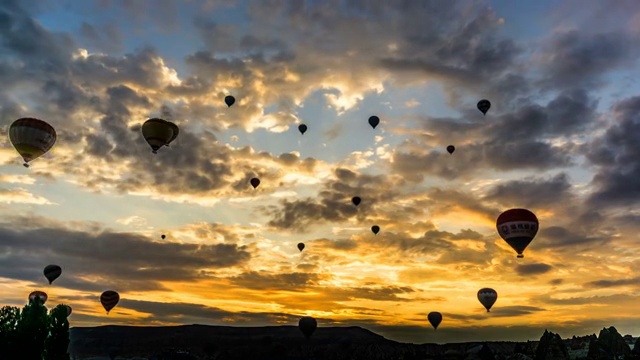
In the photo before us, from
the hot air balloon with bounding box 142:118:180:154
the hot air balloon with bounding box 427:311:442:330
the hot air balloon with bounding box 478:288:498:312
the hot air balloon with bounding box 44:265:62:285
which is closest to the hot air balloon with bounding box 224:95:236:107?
the hot air balloon with bounding box 142:118:180:154

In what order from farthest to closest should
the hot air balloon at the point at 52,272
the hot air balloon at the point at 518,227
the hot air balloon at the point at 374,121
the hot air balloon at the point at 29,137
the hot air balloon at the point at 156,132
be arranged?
the hot air balloon at the point at 52,272
the hot air balloon at the point at 374,121
the hot air balloon at the point at 156,132
the hot air balloon at the point at 518,227
the hot air balloon at the point at 29,137

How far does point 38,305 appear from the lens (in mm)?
55781

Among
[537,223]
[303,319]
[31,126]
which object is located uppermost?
[31,126]

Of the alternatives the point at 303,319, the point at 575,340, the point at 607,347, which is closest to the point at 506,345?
the point at 575,340

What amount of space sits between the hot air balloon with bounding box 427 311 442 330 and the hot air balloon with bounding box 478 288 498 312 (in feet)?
46.1

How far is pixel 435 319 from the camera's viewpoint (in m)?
95.9

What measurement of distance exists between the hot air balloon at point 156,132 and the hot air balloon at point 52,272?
36117 mm

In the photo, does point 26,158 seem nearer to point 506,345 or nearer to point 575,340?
point 506,345

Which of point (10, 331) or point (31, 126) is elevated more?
point (31, 126)

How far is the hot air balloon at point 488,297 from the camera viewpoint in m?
82.9

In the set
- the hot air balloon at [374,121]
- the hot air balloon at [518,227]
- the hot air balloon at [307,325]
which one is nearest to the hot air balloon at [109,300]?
the hot air balloon at [307,325]

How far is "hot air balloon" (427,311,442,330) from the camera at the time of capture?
95.9 metres

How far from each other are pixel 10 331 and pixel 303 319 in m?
46.7

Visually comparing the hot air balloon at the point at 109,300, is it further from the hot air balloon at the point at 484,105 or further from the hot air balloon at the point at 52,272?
the hot air balloon at the point at 484,105
